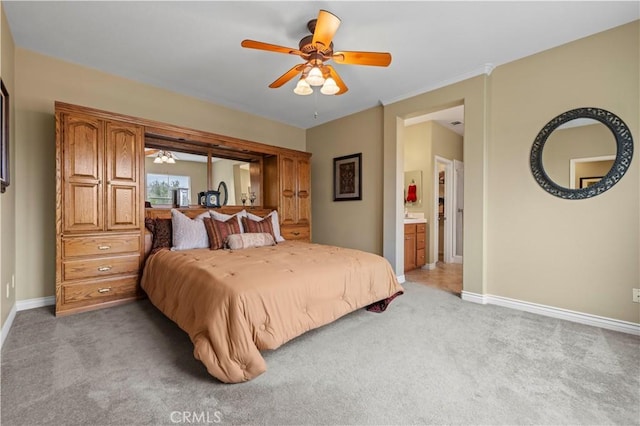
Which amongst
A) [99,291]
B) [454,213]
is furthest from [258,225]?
[454,213]

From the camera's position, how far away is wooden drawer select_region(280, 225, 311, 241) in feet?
14.3

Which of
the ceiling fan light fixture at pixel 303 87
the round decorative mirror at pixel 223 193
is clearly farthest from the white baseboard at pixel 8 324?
the ceiling fan light fixture at pixel 303 87

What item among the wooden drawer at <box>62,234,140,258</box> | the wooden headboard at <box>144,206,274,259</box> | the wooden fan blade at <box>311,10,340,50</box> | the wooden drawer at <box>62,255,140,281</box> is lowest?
the wooden drawer at <box>62,255,140,281</box>

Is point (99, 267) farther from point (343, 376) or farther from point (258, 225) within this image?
point (343, 376)

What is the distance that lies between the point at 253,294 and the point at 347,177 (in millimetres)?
3207

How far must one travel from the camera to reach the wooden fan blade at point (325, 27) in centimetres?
184

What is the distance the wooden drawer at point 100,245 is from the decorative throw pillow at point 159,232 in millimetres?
165

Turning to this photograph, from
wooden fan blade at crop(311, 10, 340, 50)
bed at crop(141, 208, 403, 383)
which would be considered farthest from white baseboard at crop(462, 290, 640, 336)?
wooden fan blade at crop(311, 10, 340, 50)

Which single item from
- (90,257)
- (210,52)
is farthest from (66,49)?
(90,257)

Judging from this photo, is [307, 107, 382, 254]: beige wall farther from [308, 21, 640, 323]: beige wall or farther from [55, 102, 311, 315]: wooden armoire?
[55, 102, 311, 315]: wooden armoire

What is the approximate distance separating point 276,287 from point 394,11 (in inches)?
91.6

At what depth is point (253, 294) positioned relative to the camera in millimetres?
1732

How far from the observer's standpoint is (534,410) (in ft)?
4.59

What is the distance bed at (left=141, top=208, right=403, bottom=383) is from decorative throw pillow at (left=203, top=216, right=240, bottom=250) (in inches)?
9.5
